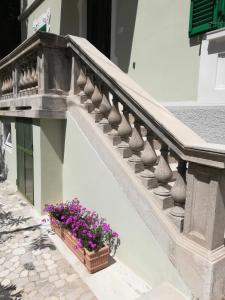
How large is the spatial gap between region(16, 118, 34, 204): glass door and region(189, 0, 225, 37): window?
10.2 feet

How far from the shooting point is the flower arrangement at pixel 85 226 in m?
2.71

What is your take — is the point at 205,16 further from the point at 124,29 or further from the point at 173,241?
the point at 173,241

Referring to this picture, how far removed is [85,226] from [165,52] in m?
3.34

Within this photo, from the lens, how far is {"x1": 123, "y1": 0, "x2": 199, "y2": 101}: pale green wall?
13.2 feet

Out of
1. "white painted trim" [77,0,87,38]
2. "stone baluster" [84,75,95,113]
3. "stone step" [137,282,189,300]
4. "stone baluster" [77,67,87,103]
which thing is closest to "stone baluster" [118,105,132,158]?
"stone baluster" [84,75,95,113]

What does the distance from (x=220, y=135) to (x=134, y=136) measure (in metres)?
1.45

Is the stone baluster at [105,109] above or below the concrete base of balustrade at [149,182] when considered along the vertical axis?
above

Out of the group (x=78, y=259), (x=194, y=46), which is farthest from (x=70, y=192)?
(x=194, y=46)

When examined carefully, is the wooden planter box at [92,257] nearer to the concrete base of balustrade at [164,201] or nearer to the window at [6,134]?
the concrete base of balustrade at [164,201]

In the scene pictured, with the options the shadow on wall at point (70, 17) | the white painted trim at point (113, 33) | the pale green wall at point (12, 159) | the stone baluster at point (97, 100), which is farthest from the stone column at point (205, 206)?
the shadow on wall at point (70, 17)

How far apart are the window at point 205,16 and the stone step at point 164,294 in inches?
133

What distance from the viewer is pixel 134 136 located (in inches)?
102

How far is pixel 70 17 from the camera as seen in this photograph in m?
7.16

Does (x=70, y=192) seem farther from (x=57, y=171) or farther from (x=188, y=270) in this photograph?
(x=188, y=270)
